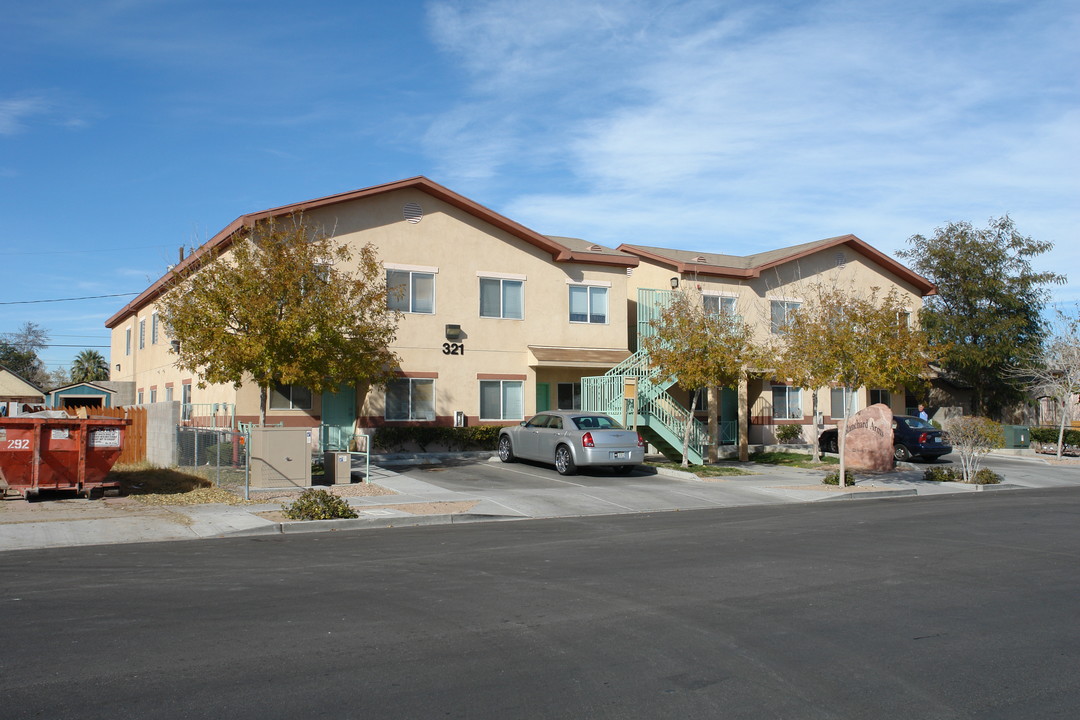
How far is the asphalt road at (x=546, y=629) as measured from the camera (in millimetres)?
5422

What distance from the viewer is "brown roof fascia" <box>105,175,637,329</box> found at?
2206 cm

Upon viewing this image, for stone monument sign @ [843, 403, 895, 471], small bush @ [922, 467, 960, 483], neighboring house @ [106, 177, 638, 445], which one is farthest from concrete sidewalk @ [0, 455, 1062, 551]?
neighboring house @ [106, 177, 638, 445]

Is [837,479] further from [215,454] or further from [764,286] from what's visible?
[215,454]

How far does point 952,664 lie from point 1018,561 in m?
4.92

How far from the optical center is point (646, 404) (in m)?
24.9

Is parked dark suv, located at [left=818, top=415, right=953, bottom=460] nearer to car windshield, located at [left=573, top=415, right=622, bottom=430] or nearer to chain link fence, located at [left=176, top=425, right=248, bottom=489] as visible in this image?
car windshield, located at [left=573, top=415, right=622, bottom=430]

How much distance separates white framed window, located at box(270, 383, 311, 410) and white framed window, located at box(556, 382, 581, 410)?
8.10 m

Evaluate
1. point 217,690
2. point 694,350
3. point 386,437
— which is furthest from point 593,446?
point 217,690

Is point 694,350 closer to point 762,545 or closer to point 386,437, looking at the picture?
point 386,437

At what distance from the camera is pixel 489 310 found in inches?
1056

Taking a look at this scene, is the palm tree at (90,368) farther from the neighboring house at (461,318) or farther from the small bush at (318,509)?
the small bush at (318,509)

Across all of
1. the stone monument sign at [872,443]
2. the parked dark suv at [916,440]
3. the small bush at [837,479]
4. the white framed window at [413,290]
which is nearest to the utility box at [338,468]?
the white framed window at [413,290]

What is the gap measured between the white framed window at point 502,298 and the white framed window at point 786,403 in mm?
10212

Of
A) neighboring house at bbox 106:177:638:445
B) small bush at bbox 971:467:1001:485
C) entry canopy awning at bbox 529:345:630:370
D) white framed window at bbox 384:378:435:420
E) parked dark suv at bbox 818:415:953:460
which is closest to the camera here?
small bush at bbox 971:467:1001:485
